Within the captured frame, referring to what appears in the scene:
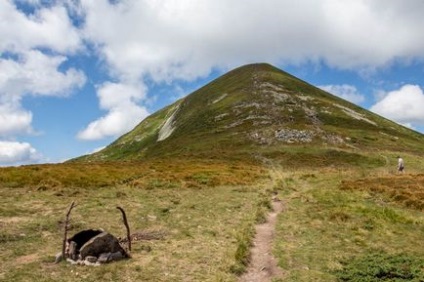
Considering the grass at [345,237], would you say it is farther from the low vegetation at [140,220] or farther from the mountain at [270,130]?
the mountain at [270,130]

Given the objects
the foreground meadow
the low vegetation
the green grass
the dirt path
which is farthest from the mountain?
the dirt path

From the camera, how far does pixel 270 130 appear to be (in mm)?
111188

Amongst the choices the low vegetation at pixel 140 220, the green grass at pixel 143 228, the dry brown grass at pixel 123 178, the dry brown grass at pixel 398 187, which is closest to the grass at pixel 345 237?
the dry brown grass at pixel 398 187

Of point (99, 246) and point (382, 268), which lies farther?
point (99, 246)

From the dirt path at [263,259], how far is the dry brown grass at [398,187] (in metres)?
13.7

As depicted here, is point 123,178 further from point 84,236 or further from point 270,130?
point 270,130

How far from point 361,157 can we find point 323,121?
39.9m

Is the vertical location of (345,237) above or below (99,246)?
below

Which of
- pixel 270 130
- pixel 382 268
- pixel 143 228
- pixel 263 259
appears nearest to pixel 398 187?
pixel 382 268

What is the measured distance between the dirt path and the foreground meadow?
405 millimetres

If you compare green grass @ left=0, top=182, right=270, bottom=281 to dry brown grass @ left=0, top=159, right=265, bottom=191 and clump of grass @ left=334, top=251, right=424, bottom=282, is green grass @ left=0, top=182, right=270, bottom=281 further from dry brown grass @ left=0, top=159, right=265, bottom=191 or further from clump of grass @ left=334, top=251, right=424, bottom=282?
clump of grass @ left=334, top=251, right=424, bottom=282

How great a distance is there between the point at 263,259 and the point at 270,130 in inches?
3552

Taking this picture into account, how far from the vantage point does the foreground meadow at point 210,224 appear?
65.8ft

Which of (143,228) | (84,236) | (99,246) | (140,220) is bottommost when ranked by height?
(99,246)
